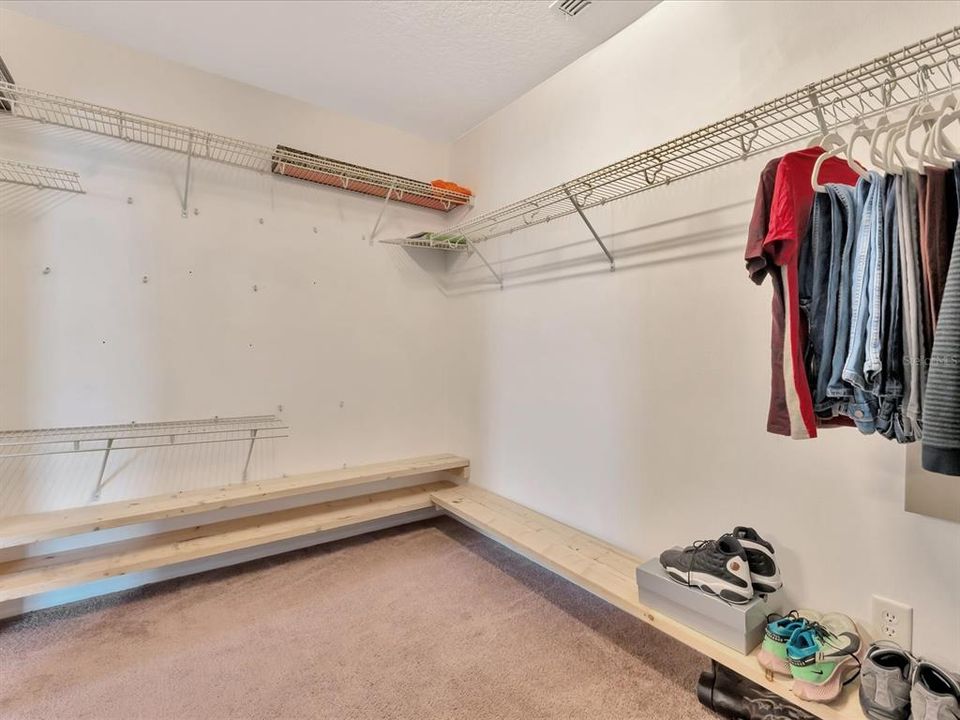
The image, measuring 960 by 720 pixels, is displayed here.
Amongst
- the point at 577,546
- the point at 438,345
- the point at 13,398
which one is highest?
the point at 438,345

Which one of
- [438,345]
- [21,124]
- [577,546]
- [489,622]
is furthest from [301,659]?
[21,124]

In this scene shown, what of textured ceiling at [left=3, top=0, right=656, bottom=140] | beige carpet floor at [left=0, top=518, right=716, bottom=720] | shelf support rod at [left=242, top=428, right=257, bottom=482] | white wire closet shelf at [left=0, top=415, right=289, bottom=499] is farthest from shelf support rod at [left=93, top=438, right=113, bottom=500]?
textured ceiling at [left=3, top=0, right=656, bottom=140]

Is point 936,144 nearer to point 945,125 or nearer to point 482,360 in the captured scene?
point 945,125

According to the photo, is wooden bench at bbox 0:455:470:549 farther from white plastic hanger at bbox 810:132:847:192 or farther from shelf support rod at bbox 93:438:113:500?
white plastic hanger at bbox 810:132:847:192

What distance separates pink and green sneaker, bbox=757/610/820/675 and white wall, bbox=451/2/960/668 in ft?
0.77

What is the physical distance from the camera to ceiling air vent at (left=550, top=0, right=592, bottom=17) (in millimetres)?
1780

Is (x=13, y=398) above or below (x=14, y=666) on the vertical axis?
above

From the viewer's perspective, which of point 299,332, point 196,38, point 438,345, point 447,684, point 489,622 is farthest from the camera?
point 438,345

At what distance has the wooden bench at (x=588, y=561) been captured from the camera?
1117mm

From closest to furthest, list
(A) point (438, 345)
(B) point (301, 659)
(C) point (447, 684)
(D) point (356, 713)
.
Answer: (D) point (356, 713) < (C) point (447, 684) < (B) point (301, 659) < (A) point (438, 345)

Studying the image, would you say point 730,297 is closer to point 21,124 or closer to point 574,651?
point 574,651

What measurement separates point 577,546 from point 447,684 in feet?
2.39

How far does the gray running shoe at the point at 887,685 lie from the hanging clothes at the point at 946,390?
2.18ft

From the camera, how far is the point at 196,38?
2.02 m
